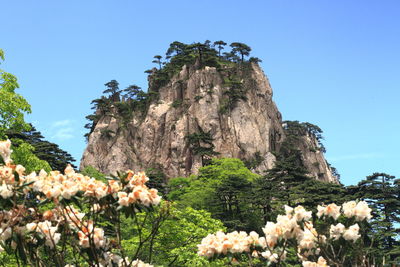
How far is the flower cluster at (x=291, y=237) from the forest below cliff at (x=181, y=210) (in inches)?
0.5

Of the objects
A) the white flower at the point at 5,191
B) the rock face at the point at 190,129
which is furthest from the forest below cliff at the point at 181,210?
the rock face at the point at 190,129

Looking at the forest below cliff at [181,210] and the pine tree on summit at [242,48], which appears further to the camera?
the pine tree on summit at [242,48]

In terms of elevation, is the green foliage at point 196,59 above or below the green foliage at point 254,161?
above

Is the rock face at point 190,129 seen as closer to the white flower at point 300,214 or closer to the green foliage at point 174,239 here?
the green foliage at point 174,239

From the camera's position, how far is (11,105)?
13336mm

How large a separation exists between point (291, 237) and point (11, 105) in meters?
11.2

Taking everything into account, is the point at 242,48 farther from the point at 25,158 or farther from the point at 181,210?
the point at 25,158

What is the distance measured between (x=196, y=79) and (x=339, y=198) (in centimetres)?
3214

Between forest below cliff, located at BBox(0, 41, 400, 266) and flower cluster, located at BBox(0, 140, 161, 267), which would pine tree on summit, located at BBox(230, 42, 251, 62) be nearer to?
forest below cliff, located at BBox(0, 41, 400, 266)

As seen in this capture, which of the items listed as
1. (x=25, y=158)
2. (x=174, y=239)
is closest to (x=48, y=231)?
(x=25, y=158)

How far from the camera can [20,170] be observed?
14.3ft

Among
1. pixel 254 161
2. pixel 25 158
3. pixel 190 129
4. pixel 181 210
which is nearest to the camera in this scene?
pixel 25 158

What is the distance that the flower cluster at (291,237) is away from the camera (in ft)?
15.8

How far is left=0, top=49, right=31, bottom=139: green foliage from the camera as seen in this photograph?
13219 millimetres
